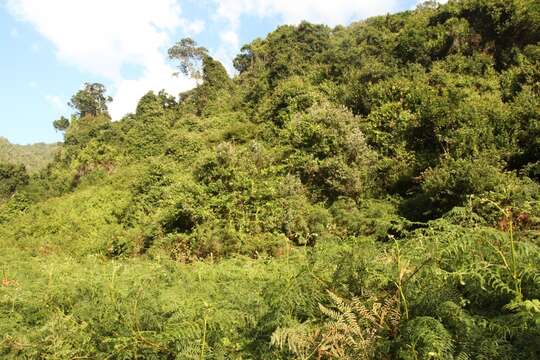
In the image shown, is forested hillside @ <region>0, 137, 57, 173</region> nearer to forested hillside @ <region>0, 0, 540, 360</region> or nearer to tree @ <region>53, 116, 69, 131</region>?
tree @ <region>53, 116, 69, 131</region>

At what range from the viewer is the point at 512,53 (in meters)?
Answer: 16.3

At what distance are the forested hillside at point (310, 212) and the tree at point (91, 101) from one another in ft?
44.3

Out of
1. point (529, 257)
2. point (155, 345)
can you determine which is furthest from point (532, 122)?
point (155, 345)

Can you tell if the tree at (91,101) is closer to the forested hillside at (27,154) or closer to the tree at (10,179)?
the tree at (10,179)

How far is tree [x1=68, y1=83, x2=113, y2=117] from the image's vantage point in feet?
162

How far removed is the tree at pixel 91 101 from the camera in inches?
1948

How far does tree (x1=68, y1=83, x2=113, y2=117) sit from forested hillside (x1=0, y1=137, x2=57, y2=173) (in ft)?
126

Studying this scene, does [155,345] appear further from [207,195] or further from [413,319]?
[207,195]

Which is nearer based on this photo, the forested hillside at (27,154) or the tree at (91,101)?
the tree at (91,101)

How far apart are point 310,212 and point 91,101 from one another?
4437 cm

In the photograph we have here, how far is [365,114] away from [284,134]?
11.2 feet

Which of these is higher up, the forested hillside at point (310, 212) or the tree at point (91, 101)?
the tree at point (91, 101)

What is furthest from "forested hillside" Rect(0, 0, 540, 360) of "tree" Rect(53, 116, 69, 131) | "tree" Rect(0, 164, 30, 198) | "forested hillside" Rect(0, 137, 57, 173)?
"forested hillside" Rect(0, 137, 57, 173)

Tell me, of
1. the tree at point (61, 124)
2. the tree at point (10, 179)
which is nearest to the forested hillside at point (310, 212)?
the tree at point (10, 179)
